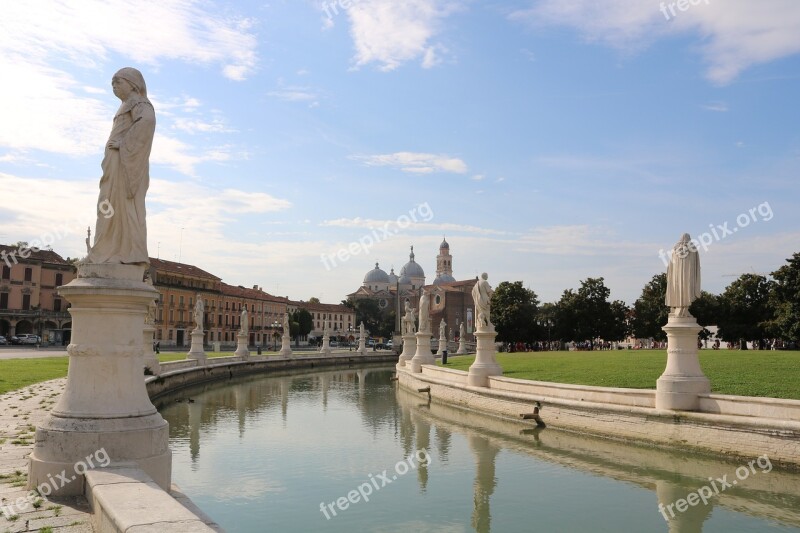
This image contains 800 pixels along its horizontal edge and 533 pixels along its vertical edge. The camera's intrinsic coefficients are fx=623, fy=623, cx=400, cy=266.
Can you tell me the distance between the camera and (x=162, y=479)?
6.74 meters

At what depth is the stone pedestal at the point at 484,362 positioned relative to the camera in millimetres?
22484

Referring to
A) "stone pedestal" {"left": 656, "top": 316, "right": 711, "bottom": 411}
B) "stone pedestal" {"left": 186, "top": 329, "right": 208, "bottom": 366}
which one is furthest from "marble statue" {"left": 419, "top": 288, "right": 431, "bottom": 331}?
"stone pedestal" {"left": 656, "top": 316, "right": 711, "bottom": 411}

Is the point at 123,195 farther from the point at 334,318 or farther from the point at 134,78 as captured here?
the point at 334,318

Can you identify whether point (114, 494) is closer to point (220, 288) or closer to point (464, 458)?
point (464, 458)

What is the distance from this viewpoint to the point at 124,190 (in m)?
7.10

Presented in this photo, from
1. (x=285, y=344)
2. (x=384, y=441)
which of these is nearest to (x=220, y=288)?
(x=285, y=344)

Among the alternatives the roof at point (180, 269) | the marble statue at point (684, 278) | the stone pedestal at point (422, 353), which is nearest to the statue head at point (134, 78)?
the marble statue at point (684, 278)

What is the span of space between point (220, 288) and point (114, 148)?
90.5 meters

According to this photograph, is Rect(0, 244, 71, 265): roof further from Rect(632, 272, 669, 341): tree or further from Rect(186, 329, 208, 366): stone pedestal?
Rect(632, 272, 669, 341): tree

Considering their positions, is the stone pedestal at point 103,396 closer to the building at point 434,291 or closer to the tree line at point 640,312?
the tree line at point 640,312

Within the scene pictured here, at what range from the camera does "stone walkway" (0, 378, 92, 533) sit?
17.3 feet

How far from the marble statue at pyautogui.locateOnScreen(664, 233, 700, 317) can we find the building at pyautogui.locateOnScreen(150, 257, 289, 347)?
6026 cm

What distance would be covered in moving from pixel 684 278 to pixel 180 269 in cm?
8013

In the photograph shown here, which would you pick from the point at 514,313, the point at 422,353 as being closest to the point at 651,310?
the point at 514,313
